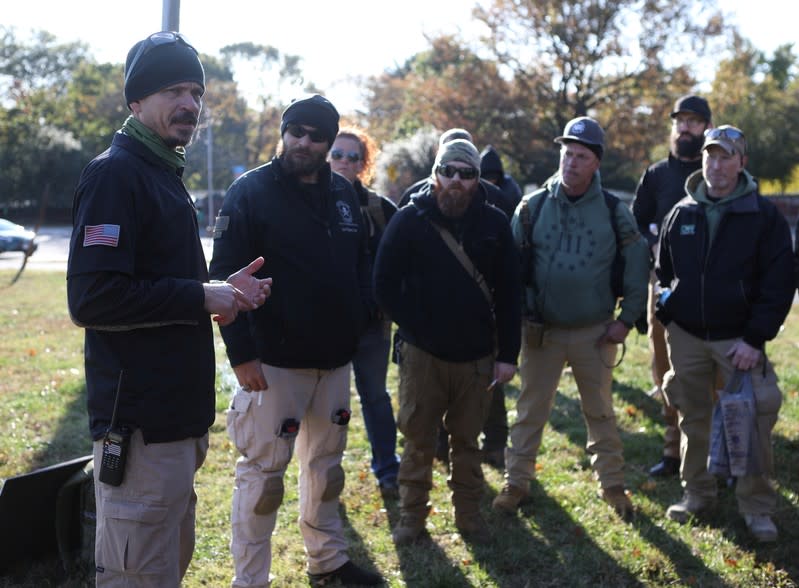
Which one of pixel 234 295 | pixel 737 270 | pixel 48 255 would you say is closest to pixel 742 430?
pixel 737 270

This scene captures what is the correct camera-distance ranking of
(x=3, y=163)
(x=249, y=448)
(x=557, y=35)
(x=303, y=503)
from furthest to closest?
(x=557, y=35)
(x=3, y=163)
(x=303, y=503)
(x=249, y=448)

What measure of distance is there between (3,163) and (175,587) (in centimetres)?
2223

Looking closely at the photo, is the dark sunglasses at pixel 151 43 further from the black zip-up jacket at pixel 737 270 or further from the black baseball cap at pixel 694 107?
the black baseball cap at pixel 694 107

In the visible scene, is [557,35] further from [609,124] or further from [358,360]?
[358,360]

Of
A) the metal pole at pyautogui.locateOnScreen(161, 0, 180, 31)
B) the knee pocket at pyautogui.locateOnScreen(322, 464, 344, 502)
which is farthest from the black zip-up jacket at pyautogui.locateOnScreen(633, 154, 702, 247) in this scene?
the metal pole at pyautogui.locateOnScreen(161, 0, 180, 31)

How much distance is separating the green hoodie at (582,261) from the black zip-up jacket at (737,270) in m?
0.27

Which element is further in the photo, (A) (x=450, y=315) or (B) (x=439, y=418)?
(B) (x=439, y=418)

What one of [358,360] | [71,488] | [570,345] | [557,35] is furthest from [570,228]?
[557,35]

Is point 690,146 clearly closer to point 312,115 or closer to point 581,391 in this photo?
point 581,391

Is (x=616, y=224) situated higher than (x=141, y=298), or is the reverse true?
(x=616, y=224)

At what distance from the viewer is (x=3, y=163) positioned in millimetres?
22234

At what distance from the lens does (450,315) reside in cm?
441

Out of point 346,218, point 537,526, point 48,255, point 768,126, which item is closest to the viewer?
point 346,218

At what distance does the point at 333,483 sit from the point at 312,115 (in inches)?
70.2
